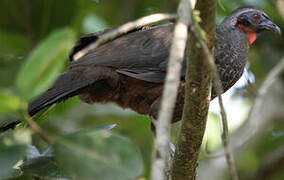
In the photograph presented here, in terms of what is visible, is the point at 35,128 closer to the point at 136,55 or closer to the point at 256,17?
the point at 136,55

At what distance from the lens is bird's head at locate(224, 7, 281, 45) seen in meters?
3.74

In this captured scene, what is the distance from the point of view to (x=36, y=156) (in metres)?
2.09

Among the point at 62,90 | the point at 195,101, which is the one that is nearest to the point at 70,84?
the point at 62,90

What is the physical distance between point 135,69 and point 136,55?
0.36ft

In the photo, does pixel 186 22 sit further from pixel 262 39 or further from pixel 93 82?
pixel 262 39

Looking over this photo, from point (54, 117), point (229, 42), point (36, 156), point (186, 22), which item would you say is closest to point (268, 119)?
point (229, 42)

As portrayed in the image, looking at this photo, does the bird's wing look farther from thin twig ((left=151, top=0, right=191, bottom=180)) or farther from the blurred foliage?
thin twig ((left=151, top=0, right=191, bottom=180))

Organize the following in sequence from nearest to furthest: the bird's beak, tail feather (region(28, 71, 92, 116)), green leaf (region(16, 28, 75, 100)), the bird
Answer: green leaf (region(16, 28, 75, 100)), tail feather (region(28, 71, 92, 116)), the bird, the bird's beak

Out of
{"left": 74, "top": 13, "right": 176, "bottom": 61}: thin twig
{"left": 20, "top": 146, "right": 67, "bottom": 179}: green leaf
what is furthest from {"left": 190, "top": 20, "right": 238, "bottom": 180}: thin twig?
{"left": 20, "top": 146, "right": 67, "bottom": 179}: green leaf

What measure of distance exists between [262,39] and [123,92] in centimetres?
223

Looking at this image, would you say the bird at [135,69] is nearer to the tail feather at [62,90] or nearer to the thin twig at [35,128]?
the tail feather at [62,90]

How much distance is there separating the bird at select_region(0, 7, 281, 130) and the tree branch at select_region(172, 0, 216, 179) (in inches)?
25.3

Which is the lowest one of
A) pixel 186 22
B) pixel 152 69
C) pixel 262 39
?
pixel 262 39

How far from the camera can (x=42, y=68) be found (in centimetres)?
127
